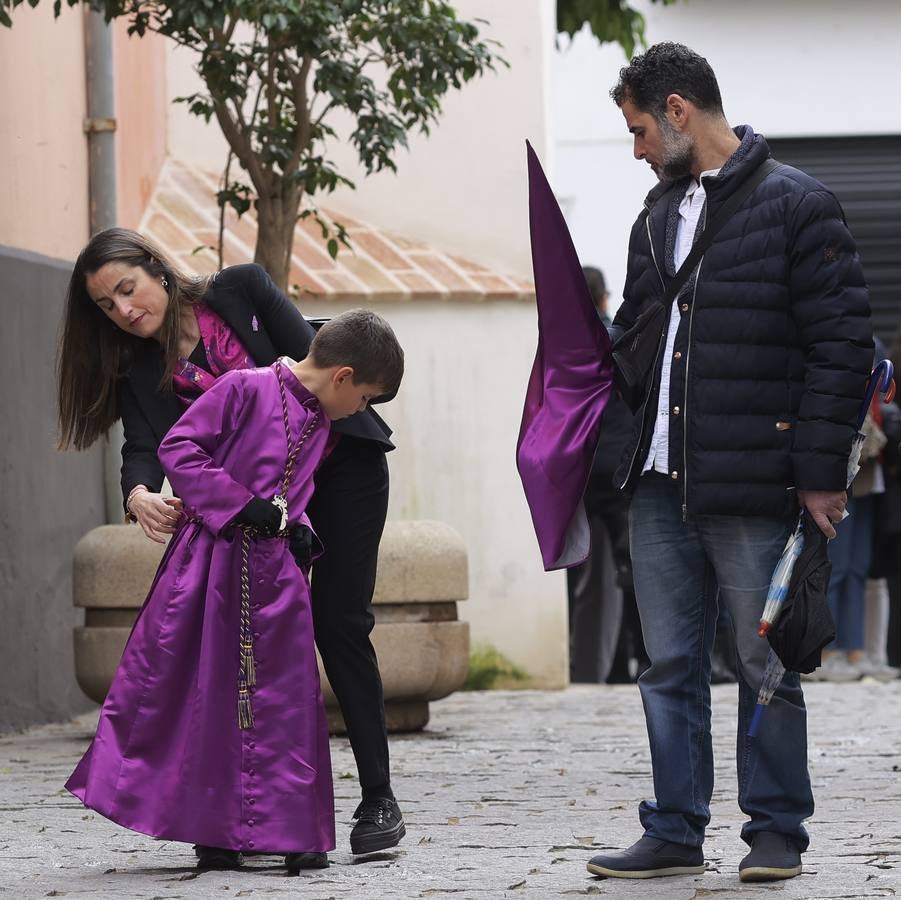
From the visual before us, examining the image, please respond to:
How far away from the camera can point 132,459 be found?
4844 millimetres

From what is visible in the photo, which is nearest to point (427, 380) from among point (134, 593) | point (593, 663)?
point (593, 663)

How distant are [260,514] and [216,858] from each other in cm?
85

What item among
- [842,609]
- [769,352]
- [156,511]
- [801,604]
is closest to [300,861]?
[156,511]

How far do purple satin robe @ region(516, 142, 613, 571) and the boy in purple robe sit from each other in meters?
0.39

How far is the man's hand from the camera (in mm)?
4320

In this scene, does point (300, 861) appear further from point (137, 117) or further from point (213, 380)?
point (137, 117)

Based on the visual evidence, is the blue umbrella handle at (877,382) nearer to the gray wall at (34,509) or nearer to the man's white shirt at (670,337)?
the man's white shirt at (670,337)

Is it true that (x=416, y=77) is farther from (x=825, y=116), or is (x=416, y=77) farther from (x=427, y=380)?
(x=825, y=116)

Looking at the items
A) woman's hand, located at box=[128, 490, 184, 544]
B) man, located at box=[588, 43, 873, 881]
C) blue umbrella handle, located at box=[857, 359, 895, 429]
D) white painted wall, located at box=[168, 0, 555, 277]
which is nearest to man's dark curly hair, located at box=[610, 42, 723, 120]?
man, located at box=[588, 43, 873, 881]

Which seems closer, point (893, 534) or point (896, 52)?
point (893, 534)

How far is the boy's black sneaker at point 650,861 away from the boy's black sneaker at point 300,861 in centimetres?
65

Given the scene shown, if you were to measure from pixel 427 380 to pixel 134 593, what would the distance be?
2619mm

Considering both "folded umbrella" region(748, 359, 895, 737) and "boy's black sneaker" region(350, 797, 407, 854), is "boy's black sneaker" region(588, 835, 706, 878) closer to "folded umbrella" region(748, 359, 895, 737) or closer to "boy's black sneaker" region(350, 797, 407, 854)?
"folded umbrella" region(748, 359, 895, 737)

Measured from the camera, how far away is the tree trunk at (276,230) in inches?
315
